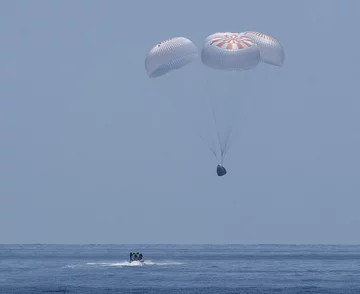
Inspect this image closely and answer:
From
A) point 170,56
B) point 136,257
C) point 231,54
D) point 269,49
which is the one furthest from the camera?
point 136,257

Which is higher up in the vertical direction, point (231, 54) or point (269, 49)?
point (269, 49)

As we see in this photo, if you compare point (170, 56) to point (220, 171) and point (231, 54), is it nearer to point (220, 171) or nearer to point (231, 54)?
point (231, 54)

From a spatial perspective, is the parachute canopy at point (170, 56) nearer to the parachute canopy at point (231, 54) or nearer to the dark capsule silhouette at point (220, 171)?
the parachute canopy at point (231, 54)

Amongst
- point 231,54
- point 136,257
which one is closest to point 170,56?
point 231,54

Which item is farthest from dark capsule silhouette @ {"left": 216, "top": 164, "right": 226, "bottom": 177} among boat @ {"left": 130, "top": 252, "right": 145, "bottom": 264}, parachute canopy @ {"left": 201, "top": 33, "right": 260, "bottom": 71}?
boat @ {"left": 130, "top": 252, "right": 145, "bottom": 264}

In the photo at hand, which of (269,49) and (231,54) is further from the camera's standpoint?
(269,49)

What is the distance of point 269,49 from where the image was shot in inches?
2313

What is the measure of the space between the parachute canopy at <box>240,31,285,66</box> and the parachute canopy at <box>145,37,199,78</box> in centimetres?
369

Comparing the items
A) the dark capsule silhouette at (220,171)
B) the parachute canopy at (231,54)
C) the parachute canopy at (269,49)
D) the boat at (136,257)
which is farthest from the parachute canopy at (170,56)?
the boat at (136,257)

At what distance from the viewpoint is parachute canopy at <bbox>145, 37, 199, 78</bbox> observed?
5762 cm

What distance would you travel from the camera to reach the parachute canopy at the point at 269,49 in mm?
58719

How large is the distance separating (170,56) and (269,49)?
20.5 feet

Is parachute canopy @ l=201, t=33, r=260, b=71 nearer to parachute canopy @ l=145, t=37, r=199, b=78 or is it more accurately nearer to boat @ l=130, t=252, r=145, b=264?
parachute canopy @ l=145, t=37, r=199, b=78

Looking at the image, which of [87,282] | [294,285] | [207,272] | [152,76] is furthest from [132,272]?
[152,76]
